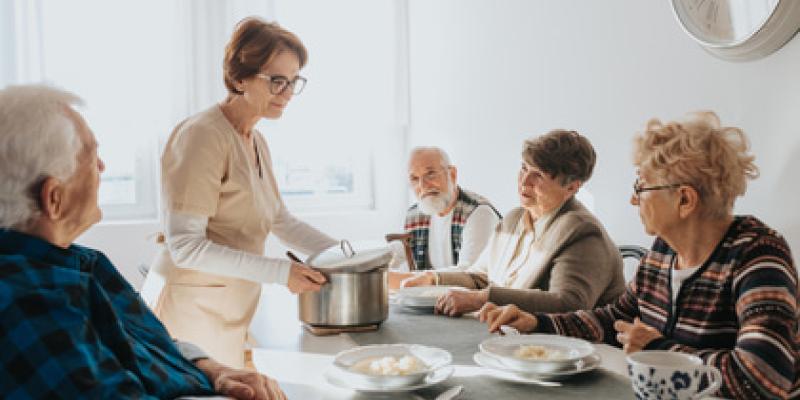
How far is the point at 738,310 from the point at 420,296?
0.92m

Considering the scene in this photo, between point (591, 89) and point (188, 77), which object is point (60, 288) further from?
point (188, 77)

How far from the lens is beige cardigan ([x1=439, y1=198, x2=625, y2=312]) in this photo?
1901mm

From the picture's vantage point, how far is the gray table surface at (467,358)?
124cm

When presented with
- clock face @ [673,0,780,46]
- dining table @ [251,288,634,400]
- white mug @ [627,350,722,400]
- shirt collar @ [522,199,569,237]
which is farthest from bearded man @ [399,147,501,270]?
white mug @ [627,350,722,400]

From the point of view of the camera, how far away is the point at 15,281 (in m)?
1.02

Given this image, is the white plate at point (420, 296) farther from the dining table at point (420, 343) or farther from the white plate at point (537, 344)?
the white plate at point (537, 344)

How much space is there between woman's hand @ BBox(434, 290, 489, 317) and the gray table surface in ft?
0.09

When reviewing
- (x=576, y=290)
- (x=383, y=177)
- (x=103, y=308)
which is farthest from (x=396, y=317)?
(x=383, y=177)

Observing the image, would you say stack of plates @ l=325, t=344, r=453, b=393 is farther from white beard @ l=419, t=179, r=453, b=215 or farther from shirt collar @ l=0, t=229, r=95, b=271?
white beard @ l=419, t=179, r=453, b=215

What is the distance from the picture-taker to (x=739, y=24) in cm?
202

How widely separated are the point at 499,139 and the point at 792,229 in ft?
6.05

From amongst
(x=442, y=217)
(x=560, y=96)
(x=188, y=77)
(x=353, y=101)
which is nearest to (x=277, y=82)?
(x=442, y=217)

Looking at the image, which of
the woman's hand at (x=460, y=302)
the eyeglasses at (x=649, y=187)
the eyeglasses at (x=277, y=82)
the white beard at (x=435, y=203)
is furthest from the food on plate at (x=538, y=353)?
the white beard at (x=435, y=203)

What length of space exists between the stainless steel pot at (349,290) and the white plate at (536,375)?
14.6 inches
